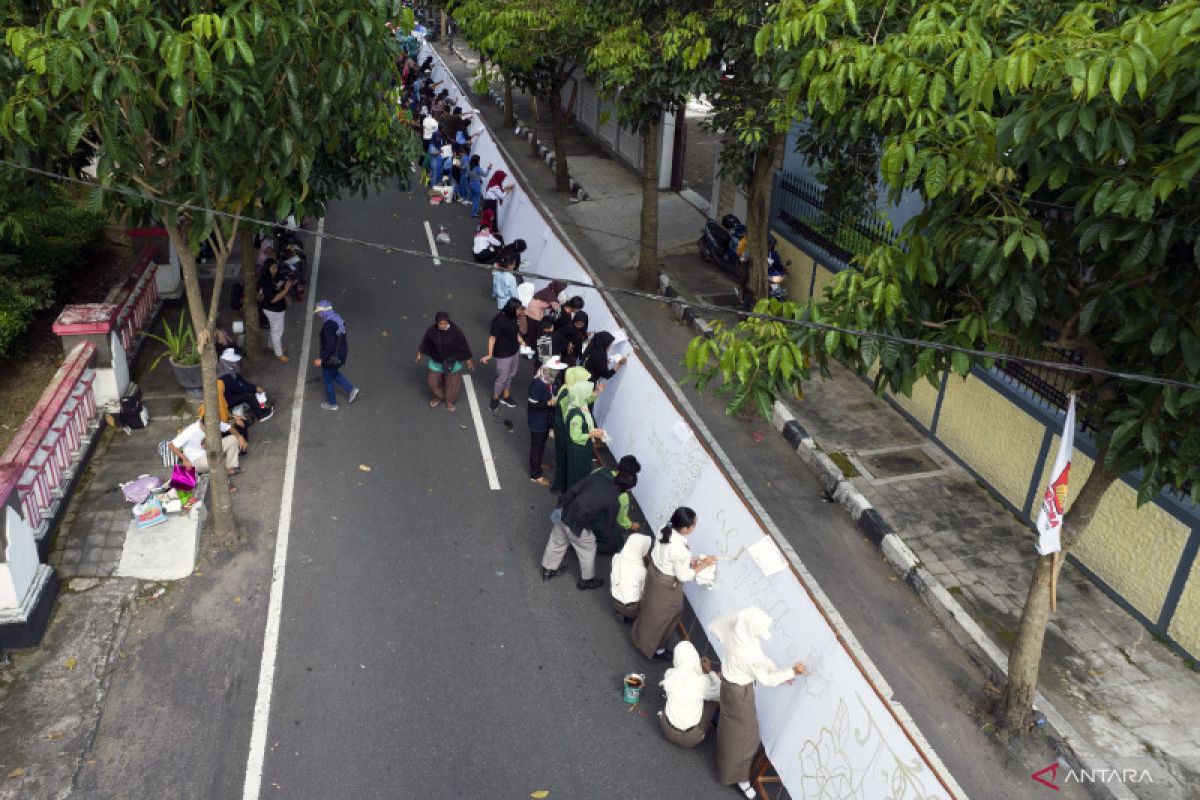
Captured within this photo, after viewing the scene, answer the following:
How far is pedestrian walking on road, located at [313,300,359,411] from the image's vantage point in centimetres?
1207

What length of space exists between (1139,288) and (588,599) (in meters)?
5.49

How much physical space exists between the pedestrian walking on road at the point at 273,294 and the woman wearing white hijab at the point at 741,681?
28.1 feet

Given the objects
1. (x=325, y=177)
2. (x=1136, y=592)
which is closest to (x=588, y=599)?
(x=1136, y=592)

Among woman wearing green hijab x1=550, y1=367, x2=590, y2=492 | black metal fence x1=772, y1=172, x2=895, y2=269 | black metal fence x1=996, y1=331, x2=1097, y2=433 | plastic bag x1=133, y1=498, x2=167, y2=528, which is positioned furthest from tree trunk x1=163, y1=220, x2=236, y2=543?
black metal fence x1=772, y1=172, x2=895, y2=269

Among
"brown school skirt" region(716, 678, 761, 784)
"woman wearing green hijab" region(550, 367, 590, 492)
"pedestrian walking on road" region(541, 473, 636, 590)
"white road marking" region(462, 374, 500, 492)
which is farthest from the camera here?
"white road marking" region(462, 374, 500, 492)

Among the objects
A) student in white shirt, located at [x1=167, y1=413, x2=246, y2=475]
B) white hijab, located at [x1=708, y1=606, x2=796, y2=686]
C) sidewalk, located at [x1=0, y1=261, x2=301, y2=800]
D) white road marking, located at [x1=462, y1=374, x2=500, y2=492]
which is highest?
white hijab, located at [x1=708, y1=606, x2=796, y2=686]

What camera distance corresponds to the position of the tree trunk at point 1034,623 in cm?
721

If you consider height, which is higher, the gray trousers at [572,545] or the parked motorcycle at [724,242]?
the parked motorcycle at [724,242]

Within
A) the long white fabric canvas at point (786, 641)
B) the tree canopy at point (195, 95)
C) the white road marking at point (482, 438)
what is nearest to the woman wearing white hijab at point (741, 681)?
the long white fabric canvas at point (786, 641)

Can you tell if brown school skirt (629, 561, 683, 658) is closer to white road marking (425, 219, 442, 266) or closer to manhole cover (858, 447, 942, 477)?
manhole cover (858, 447, 942, 477)

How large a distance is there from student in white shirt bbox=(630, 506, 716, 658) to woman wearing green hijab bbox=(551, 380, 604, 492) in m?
2.00

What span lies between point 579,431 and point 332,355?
387cm

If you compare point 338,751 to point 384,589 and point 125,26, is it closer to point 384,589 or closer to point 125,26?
point 384,589

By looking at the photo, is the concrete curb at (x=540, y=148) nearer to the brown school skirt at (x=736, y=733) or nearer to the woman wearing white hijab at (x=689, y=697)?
the woman wearing white hijab at (x=689, y=697)
